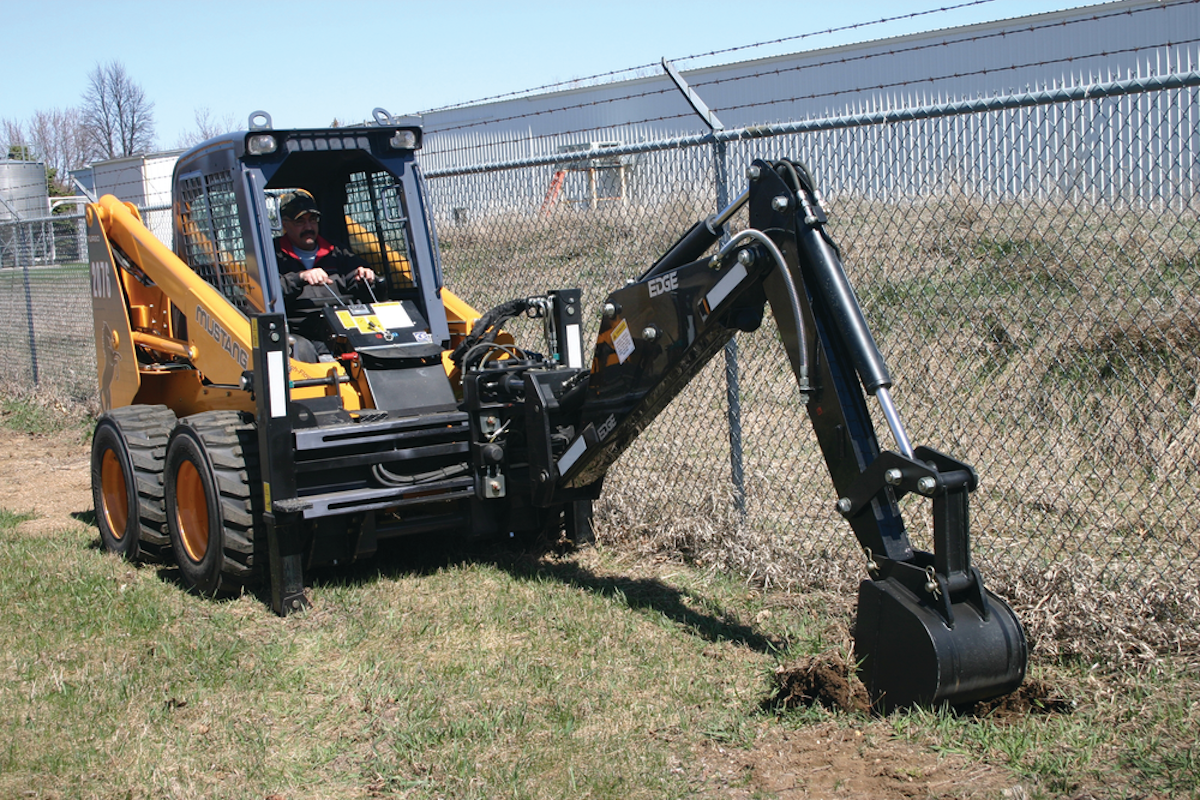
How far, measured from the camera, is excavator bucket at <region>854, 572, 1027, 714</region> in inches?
135

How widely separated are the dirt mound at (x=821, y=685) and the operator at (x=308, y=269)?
317cm

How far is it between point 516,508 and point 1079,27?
14.1 metres

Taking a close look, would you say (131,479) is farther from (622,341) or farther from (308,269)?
(622,341)

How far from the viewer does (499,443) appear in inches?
219

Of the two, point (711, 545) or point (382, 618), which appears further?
point (711, 545)

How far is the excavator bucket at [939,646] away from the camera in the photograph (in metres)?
3.43

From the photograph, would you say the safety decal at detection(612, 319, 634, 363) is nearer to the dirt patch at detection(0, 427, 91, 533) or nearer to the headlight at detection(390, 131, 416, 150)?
the headlight at detection(390, 131, 416, 150)

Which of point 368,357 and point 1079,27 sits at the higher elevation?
point 1079,27

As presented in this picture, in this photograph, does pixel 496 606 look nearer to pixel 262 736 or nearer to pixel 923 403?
pixel 262 736

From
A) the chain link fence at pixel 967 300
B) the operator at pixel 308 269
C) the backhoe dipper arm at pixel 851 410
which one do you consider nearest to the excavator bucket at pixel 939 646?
the backhoe dipper arm at pixel 851 410

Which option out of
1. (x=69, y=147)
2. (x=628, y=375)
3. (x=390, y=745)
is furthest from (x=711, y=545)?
(x=69, y=147)

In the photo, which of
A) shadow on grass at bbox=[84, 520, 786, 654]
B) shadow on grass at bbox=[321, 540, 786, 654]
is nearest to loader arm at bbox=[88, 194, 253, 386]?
shadow on grass at bbox=[84, 520, 786, 654]

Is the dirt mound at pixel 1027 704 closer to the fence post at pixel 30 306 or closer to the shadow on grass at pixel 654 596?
the shadow on grass at pixel 654 596

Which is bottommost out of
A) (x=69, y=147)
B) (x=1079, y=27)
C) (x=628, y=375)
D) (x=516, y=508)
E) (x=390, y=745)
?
(x=390, y=745)
